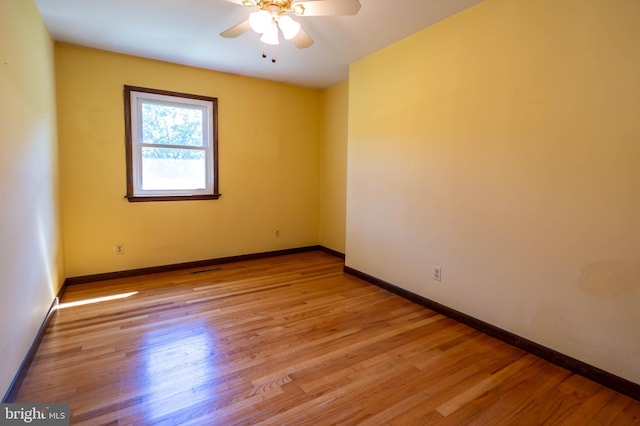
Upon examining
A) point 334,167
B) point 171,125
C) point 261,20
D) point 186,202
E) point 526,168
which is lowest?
point 186,202

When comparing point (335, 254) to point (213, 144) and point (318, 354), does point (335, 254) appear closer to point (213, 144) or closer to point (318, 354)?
point (213, 144)

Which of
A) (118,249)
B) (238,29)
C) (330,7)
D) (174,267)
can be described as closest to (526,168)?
(330,7)

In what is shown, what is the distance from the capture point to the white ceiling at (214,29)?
2447mm

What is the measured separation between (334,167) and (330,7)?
276cm

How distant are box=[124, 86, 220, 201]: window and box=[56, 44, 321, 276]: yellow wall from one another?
89 mm

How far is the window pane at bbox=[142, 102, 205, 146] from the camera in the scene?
3668 millimetres

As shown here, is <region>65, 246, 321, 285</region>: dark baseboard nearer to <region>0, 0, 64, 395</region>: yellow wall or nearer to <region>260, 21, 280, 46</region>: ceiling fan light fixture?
<region>0, 0, 64, 395</region>: yellow wall

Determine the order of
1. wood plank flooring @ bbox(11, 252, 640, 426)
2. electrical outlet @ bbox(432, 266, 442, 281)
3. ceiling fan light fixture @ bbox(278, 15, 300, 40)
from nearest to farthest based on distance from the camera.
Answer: wood plank flooring @ bbox(11, 252, 640, 426) < ceiling fan light fixture @ bbox(278, 15, 300, 40) < electrical outlet @ bbox(432, 266, 442, 281)

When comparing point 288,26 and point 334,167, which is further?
point 334,167

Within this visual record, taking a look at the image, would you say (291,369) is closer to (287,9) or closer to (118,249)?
(287,9)

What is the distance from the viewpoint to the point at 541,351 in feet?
6.95

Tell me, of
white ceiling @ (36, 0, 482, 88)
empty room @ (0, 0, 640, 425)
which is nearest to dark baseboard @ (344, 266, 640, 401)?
empty room @ (0, 0, 640, 425)

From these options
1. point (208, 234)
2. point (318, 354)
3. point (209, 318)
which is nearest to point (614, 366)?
point (318, 354)

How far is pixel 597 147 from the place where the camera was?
1.84 m
